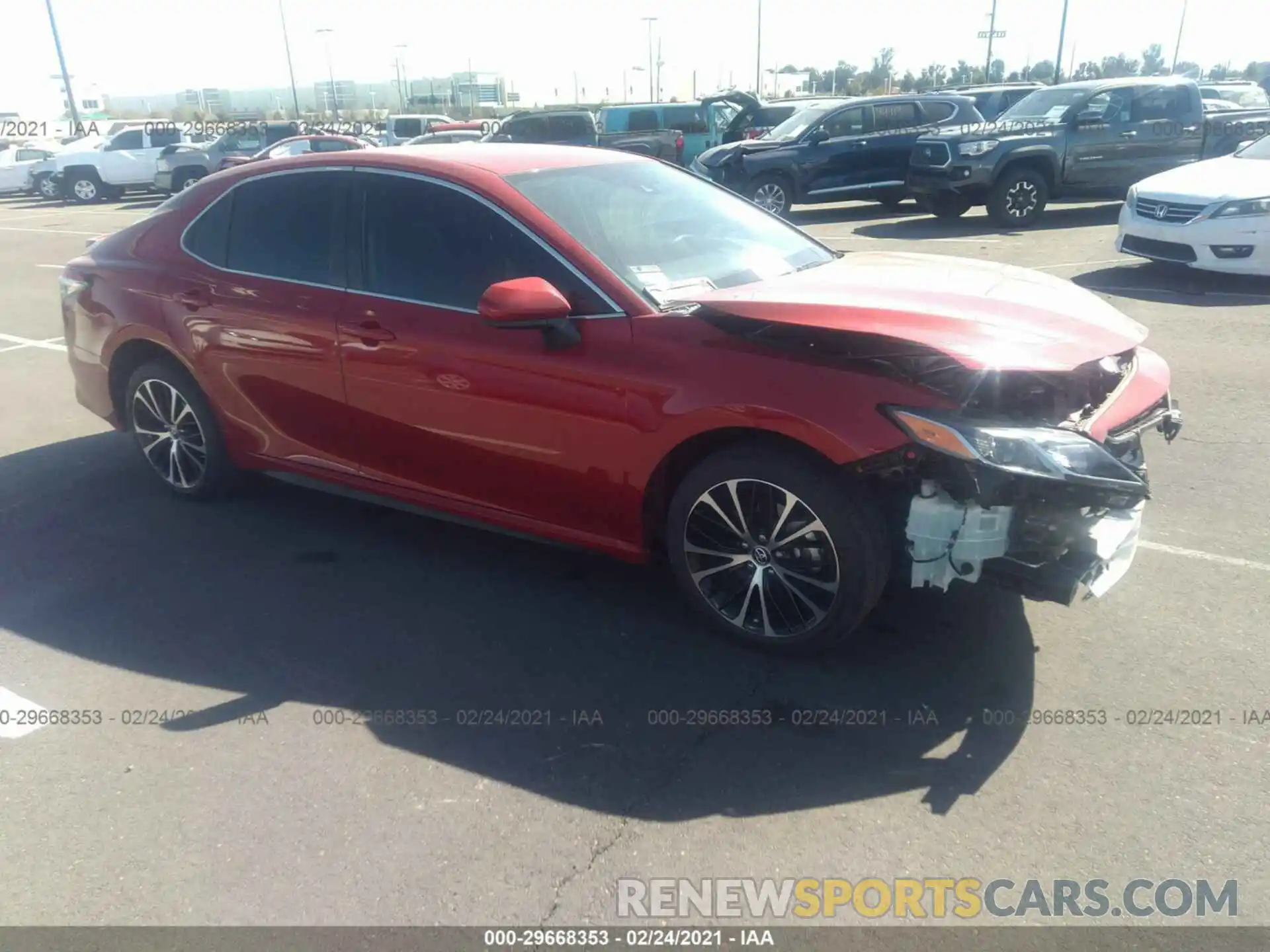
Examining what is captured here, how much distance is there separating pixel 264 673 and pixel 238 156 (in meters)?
25.7

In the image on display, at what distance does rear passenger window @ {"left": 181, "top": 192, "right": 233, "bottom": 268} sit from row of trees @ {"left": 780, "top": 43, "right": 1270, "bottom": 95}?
210 ft

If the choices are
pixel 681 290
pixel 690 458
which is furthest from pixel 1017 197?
pixel 690 458

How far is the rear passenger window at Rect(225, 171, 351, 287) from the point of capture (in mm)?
4664

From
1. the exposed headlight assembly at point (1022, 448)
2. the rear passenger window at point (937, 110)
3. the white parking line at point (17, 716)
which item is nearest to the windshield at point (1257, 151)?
the rear passenger window at point (937, 110)

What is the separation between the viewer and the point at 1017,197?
14562mm

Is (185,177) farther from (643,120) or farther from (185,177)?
(643,120)

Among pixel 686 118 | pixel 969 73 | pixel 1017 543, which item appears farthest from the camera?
pixel 969 73

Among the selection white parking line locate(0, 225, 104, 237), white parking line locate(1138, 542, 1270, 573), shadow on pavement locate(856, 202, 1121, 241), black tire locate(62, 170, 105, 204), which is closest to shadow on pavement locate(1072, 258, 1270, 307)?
shadow on pavement locate(856, 202, 1121, 241)

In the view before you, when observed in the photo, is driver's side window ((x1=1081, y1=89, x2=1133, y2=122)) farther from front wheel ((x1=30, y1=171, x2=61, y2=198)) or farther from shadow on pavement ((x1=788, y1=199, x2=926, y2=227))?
front wheel ((x1=30, y1=171, x2=61, y2=198))

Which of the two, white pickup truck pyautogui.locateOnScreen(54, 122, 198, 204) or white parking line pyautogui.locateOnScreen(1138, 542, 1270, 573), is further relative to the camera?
white pickup truck pyautogui.locateOnScreen(54, 122, 198, 204)

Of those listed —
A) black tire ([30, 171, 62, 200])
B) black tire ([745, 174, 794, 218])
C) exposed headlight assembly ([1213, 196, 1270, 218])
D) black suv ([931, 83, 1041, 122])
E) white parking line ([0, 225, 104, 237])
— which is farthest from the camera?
black tire ([30, 171, 62, 200])

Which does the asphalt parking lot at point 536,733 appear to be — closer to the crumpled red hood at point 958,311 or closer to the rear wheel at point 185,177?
the crumpled red hood at point 958,311

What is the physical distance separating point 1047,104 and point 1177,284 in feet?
20.0
